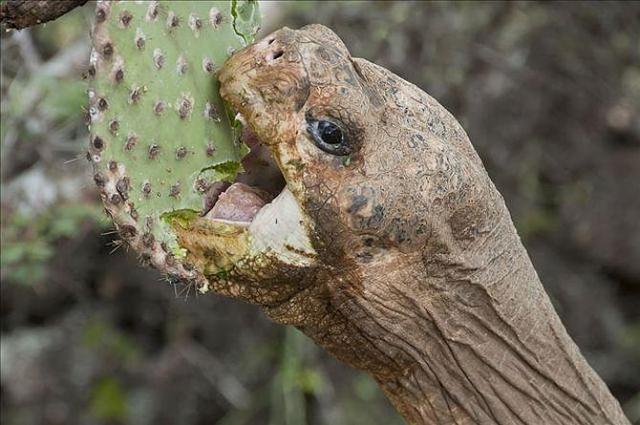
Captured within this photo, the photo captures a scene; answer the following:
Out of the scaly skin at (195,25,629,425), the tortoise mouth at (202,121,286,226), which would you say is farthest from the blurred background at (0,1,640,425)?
the scaly skin at (195,25,629,425)

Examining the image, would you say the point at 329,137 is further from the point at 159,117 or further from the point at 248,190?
the point at 159,117

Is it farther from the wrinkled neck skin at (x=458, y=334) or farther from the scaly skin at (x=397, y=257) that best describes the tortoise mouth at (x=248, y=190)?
the wrinkled neck skin at (x=458, y=334)

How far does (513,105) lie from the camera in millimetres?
7449

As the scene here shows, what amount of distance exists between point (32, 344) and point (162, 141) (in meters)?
4.67

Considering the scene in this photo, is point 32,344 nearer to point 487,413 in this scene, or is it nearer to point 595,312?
point 595,312

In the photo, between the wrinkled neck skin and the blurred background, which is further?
the blurred background

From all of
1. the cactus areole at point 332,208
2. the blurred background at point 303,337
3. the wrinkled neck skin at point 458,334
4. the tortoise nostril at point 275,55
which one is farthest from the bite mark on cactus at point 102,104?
the blurred background at point 303,337

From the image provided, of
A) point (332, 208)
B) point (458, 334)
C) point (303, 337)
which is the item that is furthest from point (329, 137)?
point (303, 337)

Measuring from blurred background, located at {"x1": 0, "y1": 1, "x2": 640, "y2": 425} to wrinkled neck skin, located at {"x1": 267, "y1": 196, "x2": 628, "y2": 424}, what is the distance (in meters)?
2.89

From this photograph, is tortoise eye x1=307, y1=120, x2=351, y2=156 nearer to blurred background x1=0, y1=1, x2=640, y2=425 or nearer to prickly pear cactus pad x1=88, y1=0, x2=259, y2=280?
prickly pear cactus pad x1=88, y1=0, x2=259, y2=280

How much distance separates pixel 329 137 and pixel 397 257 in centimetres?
30

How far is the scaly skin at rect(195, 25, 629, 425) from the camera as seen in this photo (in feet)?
7.30

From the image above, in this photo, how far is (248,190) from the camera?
95.8 inches

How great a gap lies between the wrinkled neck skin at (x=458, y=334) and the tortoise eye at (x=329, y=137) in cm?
25
